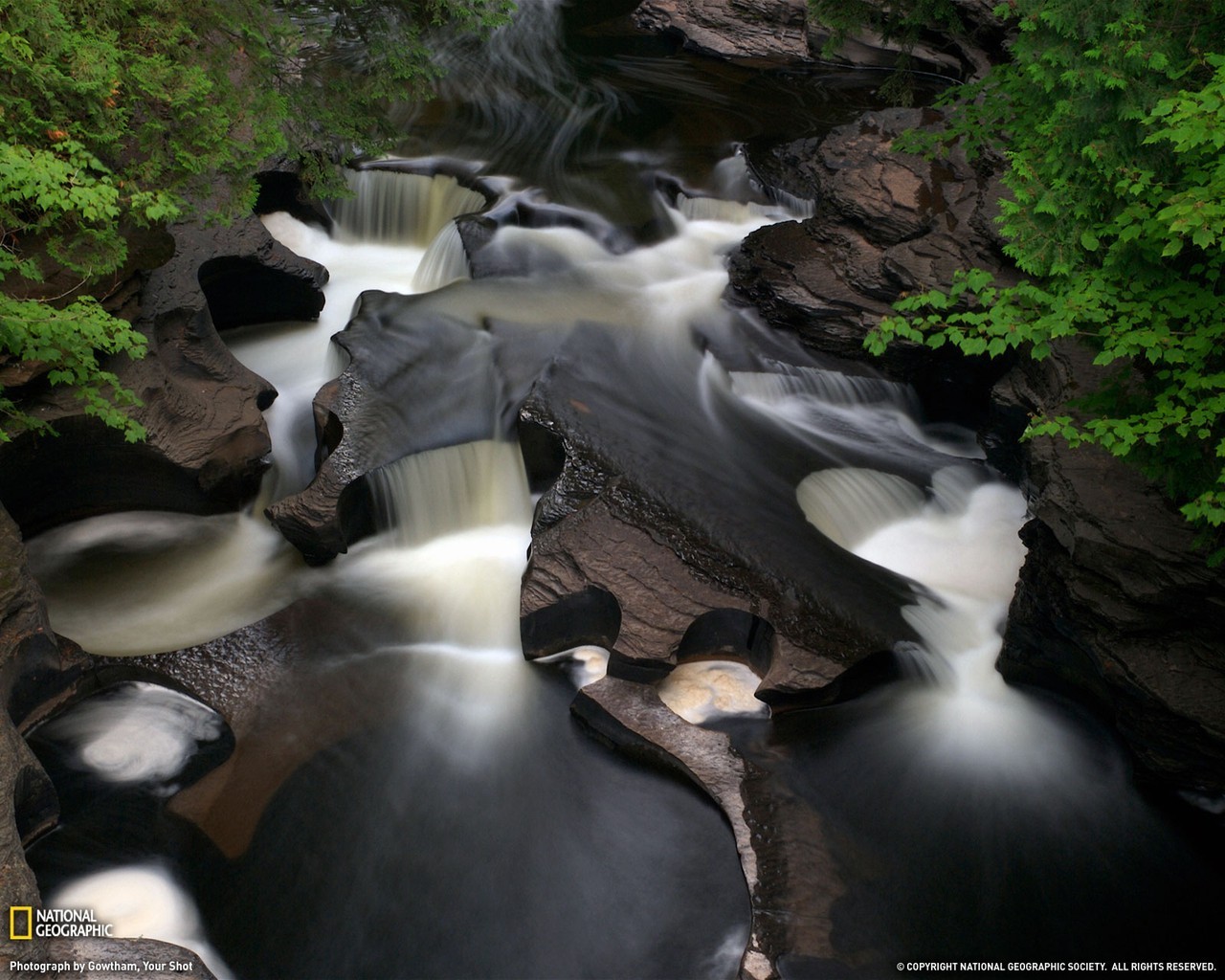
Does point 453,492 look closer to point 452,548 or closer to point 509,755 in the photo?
point 452,548

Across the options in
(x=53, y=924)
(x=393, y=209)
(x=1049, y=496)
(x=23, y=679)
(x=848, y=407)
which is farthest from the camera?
(x=393, y=209)

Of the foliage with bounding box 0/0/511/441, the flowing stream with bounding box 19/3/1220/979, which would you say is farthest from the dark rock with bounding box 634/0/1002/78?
the foliage with bounding box 0/0/511/441

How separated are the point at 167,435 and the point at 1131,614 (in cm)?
698

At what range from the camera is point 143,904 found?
204 inches

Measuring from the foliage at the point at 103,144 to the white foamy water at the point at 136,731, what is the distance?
5.98 feet

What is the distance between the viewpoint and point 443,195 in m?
11.1

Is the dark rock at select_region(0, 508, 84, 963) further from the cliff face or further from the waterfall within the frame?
the cliff face

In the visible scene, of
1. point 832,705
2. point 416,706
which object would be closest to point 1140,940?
point 832,705

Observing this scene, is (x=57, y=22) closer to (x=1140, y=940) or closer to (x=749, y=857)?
(x=749, y=857)

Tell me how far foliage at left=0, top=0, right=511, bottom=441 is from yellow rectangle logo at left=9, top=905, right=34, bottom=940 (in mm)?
3154

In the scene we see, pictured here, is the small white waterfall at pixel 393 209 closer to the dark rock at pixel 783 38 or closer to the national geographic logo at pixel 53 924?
the dark rock at pixel 783 38

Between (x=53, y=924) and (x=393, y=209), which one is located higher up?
(x=393, y=209)

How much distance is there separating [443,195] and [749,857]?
8498mm

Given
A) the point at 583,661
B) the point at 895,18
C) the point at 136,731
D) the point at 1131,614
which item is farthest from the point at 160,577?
the point at 895,18
